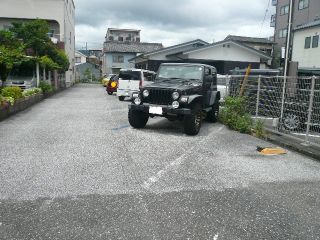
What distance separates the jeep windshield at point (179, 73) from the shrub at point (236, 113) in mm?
1342

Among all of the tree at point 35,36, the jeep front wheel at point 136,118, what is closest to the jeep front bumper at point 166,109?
the jeep front wheel at point 136,118

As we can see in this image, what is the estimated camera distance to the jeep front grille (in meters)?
8.10

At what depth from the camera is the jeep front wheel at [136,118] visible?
8562 millimetres

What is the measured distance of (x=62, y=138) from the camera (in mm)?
7289

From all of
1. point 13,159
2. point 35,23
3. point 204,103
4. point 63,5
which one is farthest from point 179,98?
point 63,5

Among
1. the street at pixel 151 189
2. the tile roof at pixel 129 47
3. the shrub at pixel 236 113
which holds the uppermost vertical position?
the tile roof at pixel 129 47

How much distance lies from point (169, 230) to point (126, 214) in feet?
1.85

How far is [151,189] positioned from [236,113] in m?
5.82

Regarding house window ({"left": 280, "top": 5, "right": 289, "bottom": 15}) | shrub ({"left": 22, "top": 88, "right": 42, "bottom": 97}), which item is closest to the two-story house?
house window ({"left": 280, "top": 5, "right": 289, "bottom": 15})

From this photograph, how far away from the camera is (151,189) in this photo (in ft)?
14.1

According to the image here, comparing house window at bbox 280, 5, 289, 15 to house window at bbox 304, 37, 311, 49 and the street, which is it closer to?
house window at bbox 304, 37, 311, 49

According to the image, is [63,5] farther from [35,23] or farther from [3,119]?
[3,119]

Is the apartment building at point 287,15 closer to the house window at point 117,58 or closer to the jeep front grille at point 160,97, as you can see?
the house window at point 117,58

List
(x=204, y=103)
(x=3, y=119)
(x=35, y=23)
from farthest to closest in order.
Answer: (x=35, y=23)
(x=3, y=119)
(x=204, y=103)
